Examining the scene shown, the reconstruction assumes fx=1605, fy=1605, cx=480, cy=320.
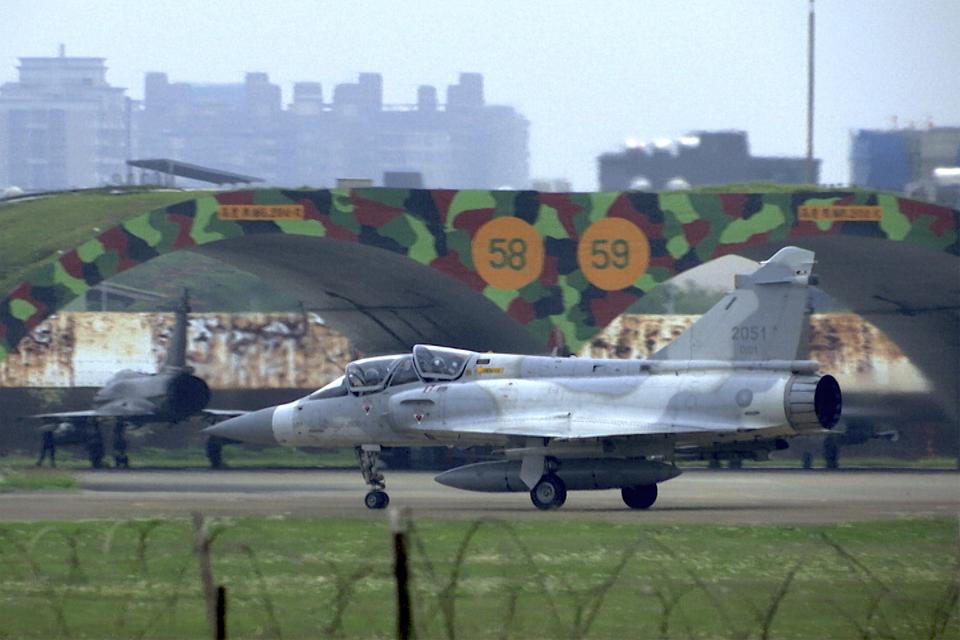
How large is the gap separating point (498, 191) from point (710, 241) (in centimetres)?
500

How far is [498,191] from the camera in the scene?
3650 centimetres

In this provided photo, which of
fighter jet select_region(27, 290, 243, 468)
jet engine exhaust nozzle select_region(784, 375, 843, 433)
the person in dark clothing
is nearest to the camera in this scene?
jet engine exhaust nozzle select_region(784, 375, 843, 433)

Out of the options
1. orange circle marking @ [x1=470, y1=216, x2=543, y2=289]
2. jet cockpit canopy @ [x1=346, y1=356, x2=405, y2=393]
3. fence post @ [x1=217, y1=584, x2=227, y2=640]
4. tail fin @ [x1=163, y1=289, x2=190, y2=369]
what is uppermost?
orange circle marking @ [x1=470, y1=216, x2=543, y2=289]

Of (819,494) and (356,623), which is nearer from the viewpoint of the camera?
(356,623)

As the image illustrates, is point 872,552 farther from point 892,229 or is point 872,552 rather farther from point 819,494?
point 892,229

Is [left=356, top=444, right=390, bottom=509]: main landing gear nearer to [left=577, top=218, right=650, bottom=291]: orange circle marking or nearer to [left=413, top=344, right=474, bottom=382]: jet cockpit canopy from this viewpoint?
[left=413, top=344, right=474, bottom=382]: jet cockpit canopy

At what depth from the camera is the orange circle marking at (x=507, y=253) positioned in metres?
36.5

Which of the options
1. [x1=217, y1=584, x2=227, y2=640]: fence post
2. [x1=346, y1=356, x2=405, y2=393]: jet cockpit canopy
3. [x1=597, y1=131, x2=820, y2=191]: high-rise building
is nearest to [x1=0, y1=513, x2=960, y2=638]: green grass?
[x1=217, y1=584, x2=227, y2=640]: fence post

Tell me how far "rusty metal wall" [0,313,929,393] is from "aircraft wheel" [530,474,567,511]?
16362 millimetres

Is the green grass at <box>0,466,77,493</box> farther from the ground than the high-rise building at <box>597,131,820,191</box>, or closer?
closer

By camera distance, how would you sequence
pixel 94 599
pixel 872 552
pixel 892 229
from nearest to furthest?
pixel 94 599 → pixel 872 552 → pixel 892 229

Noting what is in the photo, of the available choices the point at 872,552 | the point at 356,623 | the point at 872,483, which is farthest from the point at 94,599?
the point at 872,483

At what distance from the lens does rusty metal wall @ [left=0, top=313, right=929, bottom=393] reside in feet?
138

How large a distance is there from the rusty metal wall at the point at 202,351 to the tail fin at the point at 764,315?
1944 cm
